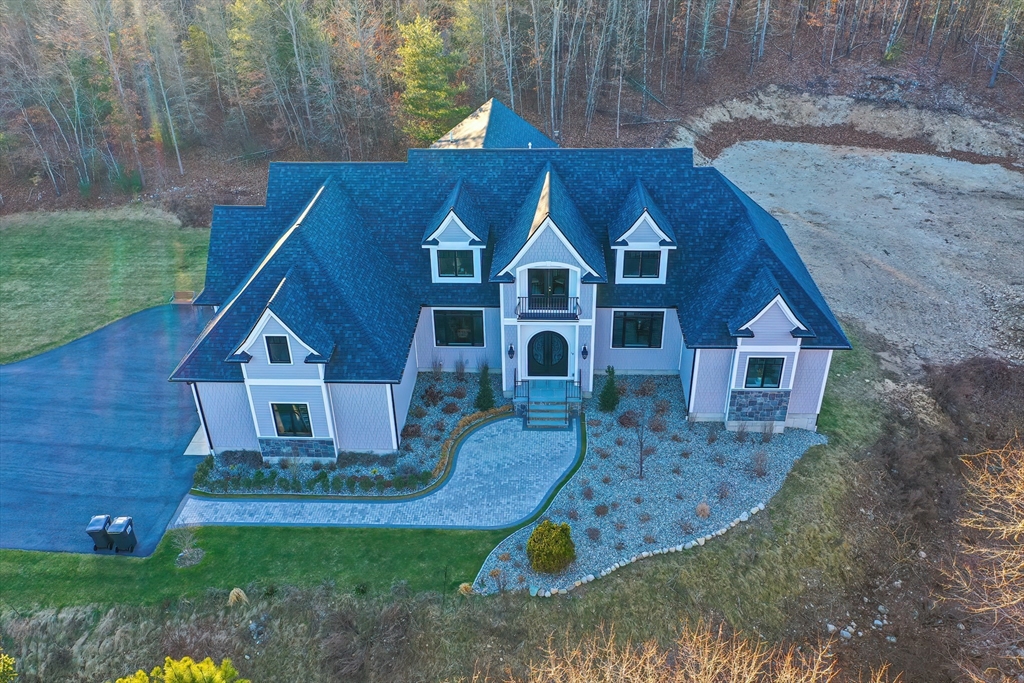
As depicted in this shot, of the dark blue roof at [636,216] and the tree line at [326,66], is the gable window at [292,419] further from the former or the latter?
the tree line at [326,66]

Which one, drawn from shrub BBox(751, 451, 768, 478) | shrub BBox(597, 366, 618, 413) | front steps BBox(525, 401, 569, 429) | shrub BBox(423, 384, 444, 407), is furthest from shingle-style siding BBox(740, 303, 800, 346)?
shrub BBox(423, 384, 444, 407)

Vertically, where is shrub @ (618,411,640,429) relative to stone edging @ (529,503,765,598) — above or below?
above

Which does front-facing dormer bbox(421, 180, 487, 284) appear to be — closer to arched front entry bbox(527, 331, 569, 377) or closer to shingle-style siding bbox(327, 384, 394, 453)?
arched front entry bbox(527, 331, 569, 377)

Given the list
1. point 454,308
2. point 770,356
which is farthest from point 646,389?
point 454,308

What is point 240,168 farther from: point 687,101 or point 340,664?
point 340,664

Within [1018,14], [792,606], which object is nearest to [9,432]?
[792,606]

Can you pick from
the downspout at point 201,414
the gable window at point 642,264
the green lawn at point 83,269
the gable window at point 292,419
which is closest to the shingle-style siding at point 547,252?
the gable window at point 642,264
